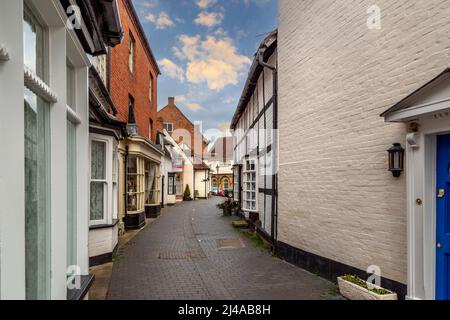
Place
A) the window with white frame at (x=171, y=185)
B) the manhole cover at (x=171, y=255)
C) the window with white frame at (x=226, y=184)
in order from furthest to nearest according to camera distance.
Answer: the window with white frame at (x=226, y=184) → the window with white frame at (x=171, y=185) → the manhole cover at (x=171, y=255)

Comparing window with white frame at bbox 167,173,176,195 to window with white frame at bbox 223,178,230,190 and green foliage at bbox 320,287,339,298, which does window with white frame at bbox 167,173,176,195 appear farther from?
green foliage at bbox 320,287,339,298

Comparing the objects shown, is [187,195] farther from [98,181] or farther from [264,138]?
[98,181]

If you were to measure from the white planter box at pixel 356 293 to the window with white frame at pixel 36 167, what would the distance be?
403cm

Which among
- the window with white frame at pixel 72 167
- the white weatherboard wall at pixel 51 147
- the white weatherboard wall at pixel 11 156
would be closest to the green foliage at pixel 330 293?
the white weatherboard wall at pixel 51 147

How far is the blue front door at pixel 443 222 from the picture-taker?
4.08 meters

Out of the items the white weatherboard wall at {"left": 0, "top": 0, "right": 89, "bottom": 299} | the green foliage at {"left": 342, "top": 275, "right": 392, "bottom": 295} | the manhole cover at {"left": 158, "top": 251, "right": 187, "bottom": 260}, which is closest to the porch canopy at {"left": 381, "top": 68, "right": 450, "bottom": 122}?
the green foliage at {"left": 342, "top": 275, "right": 392, "bottom": 295}

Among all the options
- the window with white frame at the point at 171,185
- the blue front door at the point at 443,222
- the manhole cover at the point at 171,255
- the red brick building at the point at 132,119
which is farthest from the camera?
the window with white frame at the point at 171,185

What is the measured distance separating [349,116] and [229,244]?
583 centimetres

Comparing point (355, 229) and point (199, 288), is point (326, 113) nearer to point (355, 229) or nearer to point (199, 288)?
point (355, 229)

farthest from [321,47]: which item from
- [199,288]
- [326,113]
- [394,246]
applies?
[199,288]

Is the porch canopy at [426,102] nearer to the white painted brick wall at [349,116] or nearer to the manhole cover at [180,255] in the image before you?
the white painted brick wall at [349,116]

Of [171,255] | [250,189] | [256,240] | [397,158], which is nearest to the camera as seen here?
[397,158]

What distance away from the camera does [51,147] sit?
Result: 2.87 m

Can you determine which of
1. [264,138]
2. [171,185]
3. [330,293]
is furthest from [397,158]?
[171,185]
